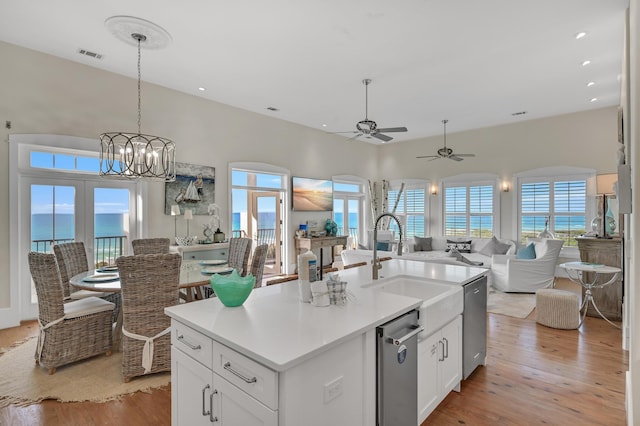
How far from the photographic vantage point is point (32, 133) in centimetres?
416

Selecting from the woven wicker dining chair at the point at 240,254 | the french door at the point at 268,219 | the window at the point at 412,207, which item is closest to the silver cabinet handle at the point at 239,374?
the woven wicker dining chair at the point at 240,254

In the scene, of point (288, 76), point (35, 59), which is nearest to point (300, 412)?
point (288, 76)

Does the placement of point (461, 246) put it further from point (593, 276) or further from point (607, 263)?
point (607, 263)

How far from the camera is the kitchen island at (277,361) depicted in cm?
120

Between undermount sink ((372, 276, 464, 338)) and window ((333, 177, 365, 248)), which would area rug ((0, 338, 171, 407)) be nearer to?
undermount sink ((372, 276, 464, 338))

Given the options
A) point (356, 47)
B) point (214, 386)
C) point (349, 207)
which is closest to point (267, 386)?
point (214, 386)

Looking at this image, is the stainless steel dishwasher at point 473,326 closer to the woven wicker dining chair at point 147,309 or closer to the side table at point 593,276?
the side table at point 593,276

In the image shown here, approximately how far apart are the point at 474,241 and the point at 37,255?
7758 mm

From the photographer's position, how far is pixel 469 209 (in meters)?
8.38

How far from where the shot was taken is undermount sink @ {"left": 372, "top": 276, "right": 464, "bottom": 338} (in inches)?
79.4

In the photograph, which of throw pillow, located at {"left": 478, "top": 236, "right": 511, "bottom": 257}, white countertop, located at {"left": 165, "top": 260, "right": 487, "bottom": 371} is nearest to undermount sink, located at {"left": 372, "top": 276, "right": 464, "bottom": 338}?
white countertop, located at {"left": 165, "top": 260, "right": 487, "bottom": 371}

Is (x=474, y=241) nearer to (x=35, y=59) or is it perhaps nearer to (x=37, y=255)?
(x=37, y=255)

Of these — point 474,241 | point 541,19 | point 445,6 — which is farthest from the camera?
point 474,241

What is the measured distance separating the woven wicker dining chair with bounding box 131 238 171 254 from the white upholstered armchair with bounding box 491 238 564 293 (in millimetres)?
5555
